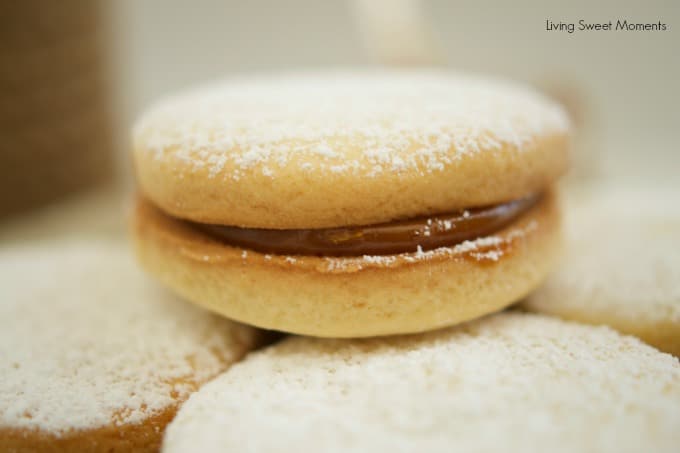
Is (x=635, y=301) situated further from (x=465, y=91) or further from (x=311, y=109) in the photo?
(x=311, y=109)

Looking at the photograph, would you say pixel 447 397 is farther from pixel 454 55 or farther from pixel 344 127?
pixel 454 55

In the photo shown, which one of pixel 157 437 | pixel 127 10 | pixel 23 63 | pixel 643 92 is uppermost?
pixel 127 10

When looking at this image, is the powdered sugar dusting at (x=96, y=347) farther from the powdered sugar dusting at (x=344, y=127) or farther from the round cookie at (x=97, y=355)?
the powdered sugar dusting at (x=344, y=127)

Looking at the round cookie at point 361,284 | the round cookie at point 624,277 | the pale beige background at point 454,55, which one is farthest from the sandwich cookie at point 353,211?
the pale beige background at point 454,55

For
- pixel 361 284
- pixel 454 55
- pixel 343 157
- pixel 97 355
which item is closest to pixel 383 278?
pixel 361 284

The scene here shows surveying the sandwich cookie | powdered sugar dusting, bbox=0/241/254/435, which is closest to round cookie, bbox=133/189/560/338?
the sandwich cookie

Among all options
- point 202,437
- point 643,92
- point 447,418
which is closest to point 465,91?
point 447,418

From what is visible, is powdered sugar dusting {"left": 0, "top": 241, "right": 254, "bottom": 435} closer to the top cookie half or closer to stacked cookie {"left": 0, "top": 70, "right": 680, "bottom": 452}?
stacked cookie {"left": 0, "top": 70, "right": 680, "bottom": 452}
